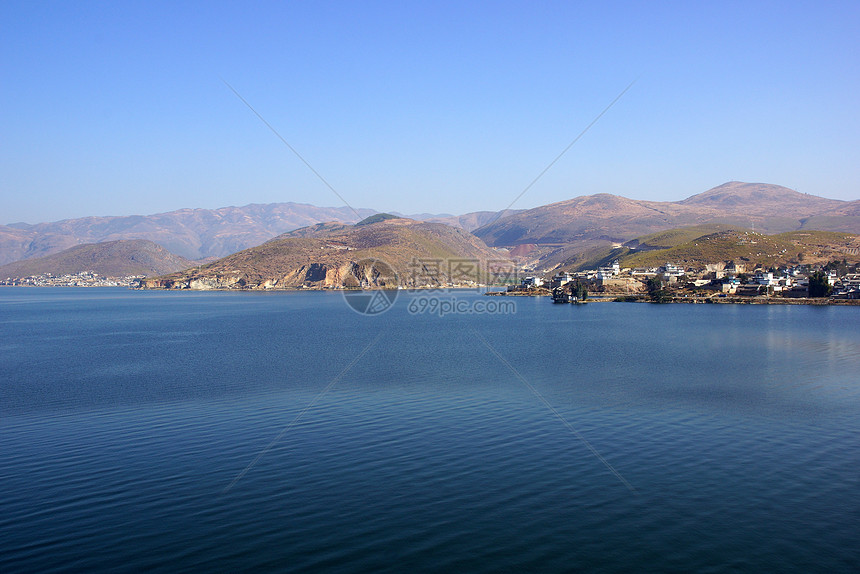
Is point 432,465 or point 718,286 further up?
point 718,286

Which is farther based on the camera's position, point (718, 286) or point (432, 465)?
point (718, 286)

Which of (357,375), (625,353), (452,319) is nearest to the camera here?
(357,375)

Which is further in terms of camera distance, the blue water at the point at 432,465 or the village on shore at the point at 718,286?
the village on shore at the point at 718,286

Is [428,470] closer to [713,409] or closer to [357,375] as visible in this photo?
[713,409]

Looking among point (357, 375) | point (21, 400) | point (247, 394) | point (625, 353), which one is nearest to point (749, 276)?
point (625, 353)
